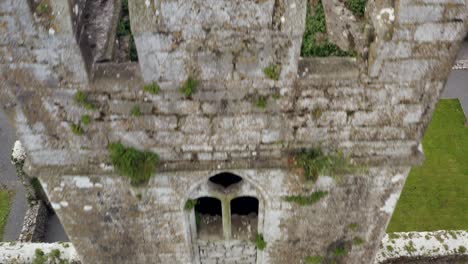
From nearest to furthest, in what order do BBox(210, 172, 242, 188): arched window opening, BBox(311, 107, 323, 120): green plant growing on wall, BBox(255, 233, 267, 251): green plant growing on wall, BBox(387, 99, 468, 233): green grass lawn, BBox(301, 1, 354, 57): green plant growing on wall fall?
BBox(311, 107, 323, 120): green plant growing on wall
BBox(301, 1, 354, 57): green plant growing on wall
BBox(210, 172, 242, 188): arched window opening
BBox(255, 233, 267, 251): green plant growing on wall
BBox(387, 99, 468, 233): green grass lawn

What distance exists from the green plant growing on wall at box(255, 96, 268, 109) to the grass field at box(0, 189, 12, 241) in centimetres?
1096

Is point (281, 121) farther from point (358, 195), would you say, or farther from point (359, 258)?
point (359, 258)

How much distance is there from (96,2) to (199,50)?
4.14 feet

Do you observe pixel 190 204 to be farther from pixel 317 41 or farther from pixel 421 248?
pixel 421 248

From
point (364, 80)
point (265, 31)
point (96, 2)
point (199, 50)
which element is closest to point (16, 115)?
point (96, 2)

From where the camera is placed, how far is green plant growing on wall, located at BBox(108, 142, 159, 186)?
14.5 feet

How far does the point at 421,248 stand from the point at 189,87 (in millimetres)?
5918

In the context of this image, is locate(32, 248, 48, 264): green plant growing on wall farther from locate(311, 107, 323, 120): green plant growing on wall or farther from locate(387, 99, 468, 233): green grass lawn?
locate(387, 99, 468, 233): green grass lawn

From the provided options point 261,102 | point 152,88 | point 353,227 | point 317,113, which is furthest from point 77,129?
point 353,227

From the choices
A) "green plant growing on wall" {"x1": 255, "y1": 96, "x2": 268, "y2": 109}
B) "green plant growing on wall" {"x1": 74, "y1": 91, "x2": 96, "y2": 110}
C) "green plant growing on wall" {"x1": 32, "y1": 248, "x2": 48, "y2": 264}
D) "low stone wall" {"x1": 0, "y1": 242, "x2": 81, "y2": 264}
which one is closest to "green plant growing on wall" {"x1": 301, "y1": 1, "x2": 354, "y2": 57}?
"green plant growing on wall" {"x1": 255, "y1": 96, "x2": 268, "y2": 109}

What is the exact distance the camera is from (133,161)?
14.7ft

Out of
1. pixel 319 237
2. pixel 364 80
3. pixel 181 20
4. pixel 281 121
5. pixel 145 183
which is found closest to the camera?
pixel 181 20

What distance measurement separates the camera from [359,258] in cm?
609

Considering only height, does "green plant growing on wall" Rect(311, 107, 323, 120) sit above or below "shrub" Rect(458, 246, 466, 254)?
above
